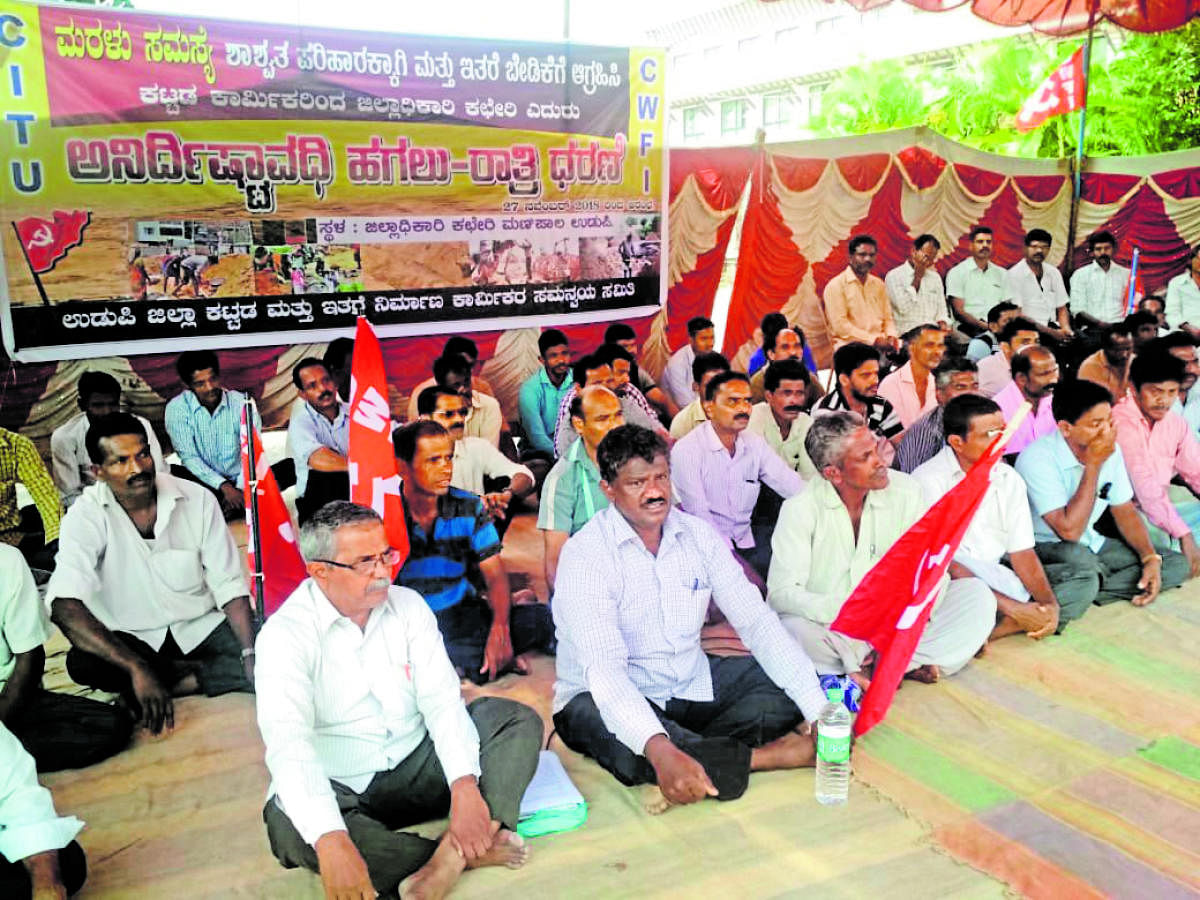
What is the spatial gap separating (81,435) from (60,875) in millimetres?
3403

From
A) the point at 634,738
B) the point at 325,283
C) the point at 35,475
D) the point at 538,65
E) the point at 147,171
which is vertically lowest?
the point at 634,738

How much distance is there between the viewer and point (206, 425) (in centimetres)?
557

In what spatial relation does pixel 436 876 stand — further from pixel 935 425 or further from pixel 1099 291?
pixel 1099 291

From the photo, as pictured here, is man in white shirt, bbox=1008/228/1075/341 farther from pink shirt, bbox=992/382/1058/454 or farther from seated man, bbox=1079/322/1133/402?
pink shirt, bbox=992/382/1058/454

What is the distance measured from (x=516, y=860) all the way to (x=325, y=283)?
458cm

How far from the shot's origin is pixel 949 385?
189 inches

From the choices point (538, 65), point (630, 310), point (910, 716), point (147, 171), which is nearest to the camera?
point (910, 716)

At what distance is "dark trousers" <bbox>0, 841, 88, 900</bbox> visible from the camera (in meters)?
2.16

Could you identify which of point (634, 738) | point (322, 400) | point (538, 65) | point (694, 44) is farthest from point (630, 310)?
point (694, 44)

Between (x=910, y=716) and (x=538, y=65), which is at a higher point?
(x=538, y=65)

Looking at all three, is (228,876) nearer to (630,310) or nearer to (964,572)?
(964,572)

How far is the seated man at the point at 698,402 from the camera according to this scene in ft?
16.7

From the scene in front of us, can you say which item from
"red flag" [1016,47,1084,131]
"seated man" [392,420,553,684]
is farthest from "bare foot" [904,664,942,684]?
"red flag" [1016,47,1084,131]

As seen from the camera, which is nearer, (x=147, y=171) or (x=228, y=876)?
(x=228, y=876)
